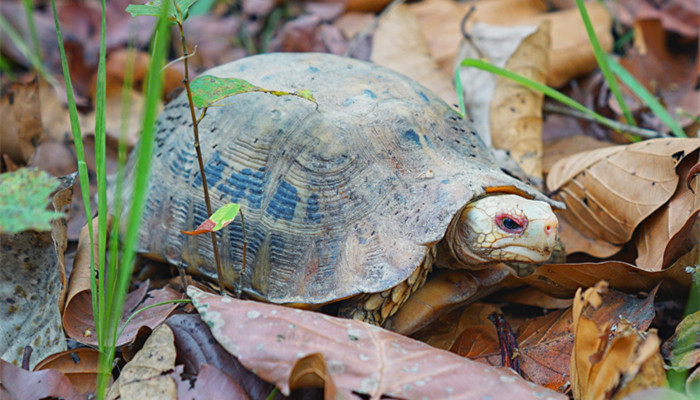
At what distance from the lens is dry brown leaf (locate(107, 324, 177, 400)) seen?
1.70m

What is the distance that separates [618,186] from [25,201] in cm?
221

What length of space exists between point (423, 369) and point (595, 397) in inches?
→ 18.8

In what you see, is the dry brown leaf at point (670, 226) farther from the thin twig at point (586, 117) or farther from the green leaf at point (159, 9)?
the green leaf at point (159, 9)

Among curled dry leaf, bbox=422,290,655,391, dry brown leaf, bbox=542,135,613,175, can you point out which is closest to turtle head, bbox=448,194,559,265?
curled dry leaf, bbox=422,290,655,391

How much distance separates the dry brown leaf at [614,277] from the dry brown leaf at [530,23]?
1.86 meters

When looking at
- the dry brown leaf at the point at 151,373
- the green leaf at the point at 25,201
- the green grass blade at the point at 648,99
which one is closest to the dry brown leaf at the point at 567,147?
the green grass blade at the point at 648,99

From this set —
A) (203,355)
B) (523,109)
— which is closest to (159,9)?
(203,355)

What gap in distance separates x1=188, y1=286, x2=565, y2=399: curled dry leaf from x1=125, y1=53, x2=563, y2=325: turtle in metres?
0.36

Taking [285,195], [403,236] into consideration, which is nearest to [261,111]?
[285,195]

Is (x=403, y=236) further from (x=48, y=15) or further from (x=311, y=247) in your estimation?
(x=48, y=15)

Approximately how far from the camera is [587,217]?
2.55 metres

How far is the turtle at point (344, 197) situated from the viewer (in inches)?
82.7

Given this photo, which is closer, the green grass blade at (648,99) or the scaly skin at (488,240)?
the scaly skin at (488,240)

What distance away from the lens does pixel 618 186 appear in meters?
2.45
